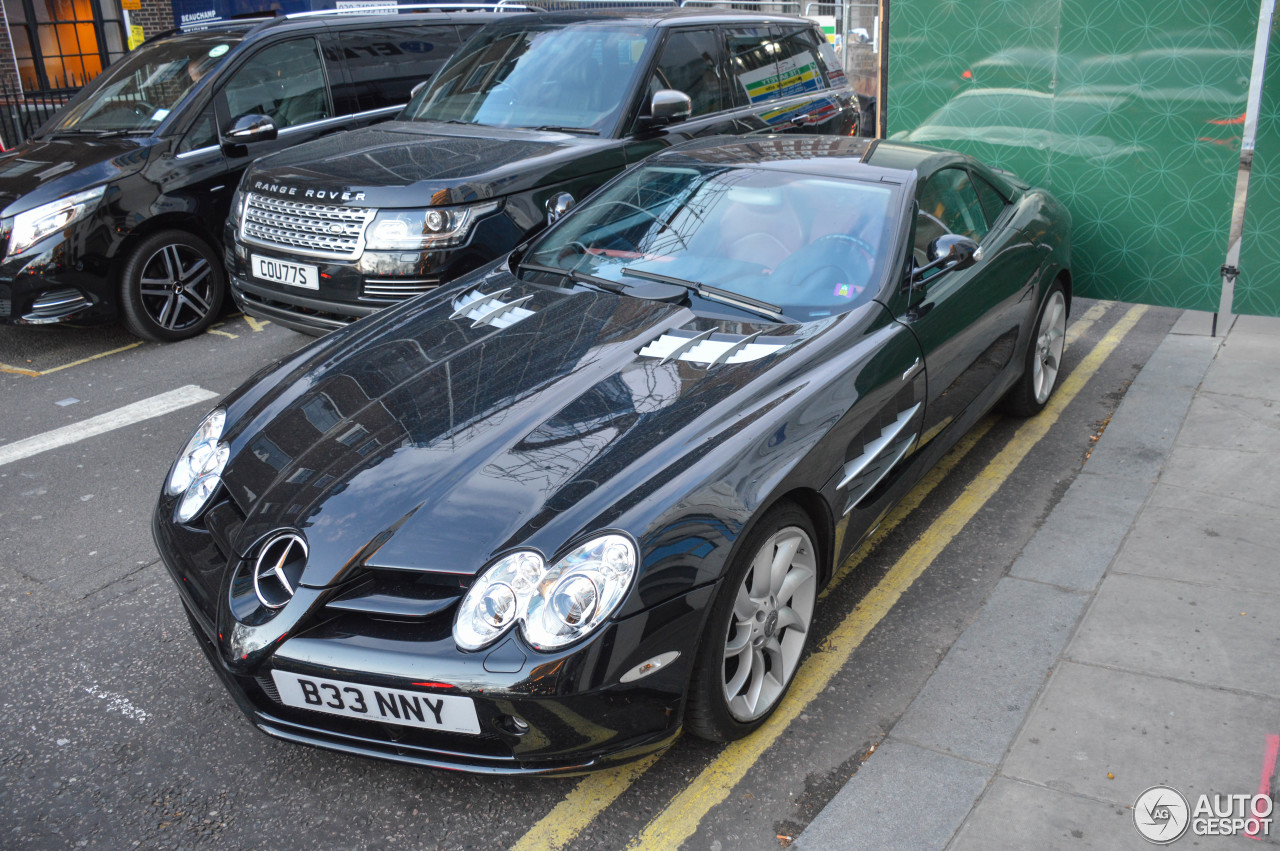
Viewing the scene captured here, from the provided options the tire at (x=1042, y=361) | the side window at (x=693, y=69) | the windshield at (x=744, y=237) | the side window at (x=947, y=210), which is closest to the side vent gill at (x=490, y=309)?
the windshield at (x=744, y=237)

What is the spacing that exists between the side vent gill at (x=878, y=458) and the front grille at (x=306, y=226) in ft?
10.1

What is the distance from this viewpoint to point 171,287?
22.5 feet

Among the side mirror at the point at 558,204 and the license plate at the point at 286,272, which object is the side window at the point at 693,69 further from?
the license plate at the point at 286,272

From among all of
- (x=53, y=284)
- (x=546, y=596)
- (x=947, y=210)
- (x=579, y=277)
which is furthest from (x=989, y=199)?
(x=53, y=284)

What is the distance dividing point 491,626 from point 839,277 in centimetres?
195

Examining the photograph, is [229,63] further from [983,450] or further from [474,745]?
[474,745]

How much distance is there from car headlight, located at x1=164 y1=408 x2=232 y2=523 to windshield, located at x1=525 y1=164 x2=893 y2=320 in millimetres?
1482

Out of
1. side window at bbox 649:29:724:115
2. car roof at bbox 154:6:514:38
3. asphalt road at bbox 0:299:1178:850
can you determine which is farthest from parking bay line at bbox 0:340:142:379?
side window at bbox 649:29:724:115

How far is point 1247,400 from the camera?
5.40 metres

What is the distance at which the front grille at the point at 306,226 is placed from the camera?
5.41m

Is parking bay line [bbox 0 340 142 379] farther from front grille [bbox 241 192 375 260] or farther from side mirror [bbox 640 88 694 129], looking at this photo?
side mirror [bbox 640 88 694 129]

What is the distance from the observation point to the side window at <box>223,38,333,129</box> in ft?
23.5

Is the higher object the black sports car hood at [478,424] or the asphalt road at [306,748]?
Answer: the black sports car hood at [478,424]

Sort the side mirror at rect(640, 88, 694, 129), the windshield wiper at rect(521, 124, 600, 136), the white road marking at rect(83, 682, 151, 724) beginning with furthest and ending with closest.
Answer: the windshield wiper at rect(521, 124, 600, 136), the side mirror at rect(640, 88, 694, 129), the white road marking at rect(83, 682, 151, 724)
